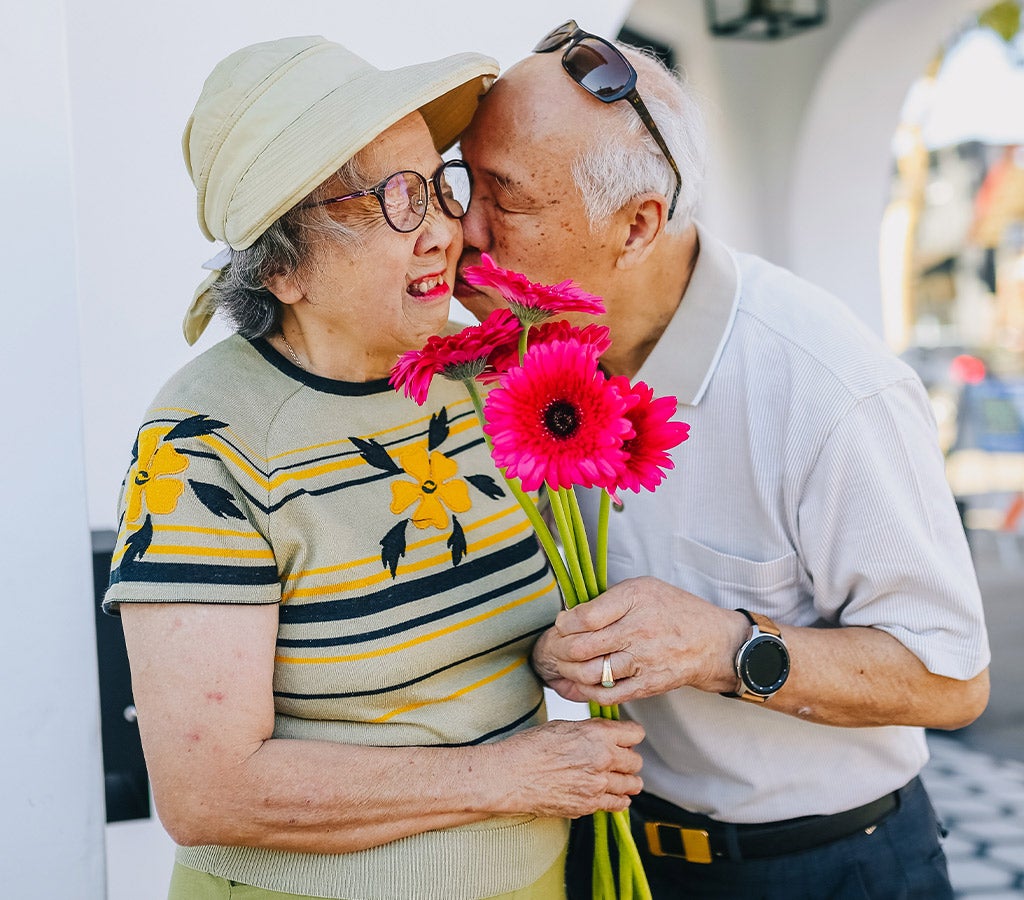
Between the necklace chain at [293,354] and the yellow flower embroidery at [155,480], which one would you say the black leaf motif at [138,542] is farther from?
the necklace chain at [293,354]

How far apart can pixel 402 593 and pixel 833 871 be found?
0.94 metres

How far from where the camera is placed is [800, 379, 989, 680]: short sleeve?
1.70 m

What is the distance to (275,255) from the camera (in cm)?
165

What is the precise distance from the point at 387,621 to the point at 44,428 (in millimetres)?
991

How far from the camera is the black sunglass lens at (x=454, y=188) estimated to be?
68.2 inches

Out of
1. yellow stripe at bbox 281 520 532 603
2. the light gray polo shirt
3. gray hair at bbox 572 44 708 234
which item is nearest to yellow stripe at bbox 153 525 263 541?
yellow stripe at bbox 281 520 532 603

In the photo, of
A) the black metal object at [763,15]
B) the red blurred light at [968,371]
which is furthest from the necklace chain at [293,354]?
the red blurred light at [968,371]

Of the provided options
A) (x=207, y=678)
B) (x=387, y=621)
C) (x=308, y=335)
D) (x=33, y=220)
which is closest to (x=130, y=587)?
(x=207, y=678)

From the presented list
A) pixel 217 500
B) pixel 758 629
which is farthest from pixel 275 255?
pixel 758 629

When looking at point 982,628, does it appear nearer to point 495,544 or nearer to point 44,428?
point 495,544

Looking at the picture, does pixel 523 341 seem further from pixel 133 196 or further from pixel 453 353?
pixel 133 196

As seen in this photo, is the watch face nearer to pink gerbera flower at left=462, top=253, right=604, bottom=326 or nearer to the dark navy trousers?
the dark navy trousers

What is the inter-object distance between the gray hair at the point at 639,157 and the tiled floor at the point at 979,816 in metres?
3.18

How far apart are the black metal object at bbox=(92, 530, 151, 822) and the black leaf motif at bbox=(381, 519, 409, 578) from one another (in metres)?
0.82
